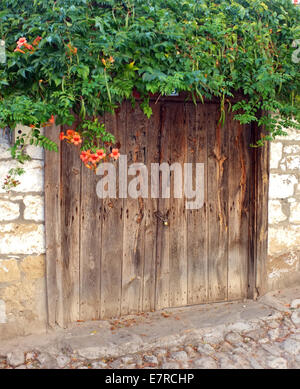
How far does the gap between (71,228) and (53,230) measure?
0.80ft

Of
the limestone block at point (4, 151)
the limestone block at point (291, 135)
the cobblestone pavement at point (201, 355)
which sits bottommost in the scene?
the cobblestone pavement at point (201, 355)

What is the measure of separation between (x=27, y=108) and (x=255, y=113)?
2.10m

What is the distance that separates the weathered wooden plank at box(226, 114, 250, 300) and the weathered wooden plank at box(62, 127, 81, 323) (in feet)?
4.90

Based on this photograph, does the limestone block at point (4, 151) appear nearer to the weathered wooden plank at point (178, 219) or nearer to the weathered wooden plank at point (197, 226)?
the weathered wooden plank at point (178, 219)

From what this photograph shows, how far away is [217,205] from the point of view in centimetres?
392

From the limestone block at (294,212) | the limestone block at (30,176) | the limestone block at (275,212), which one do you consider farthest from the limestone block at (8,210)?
the limestone block at (294,212)

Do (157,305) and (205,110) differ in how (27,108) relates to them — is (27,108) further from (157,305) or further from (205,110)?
(157,305)

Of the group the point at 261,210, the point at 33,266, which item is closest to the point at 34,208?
the point at 33,266

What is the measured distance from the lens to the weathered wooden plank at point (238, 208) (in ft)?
12.9

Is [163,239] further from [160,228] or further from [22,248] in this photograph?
[22,248]

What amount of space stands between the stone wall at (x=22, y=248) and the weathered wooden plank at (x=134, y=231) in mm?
785

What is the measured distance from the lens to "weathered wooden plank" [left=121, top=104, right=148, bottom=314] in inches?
141

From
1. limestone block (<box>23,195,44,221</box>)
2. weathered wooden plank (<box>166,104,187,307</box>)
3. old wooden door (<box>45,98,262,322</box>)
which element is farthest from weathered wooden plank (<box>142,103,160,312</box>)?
limestone block (<box>23,195,44,221</box>)

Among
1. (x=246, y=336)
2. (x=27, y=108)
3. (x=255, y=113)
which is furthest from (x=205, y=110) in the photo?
(x=246, y=336)
